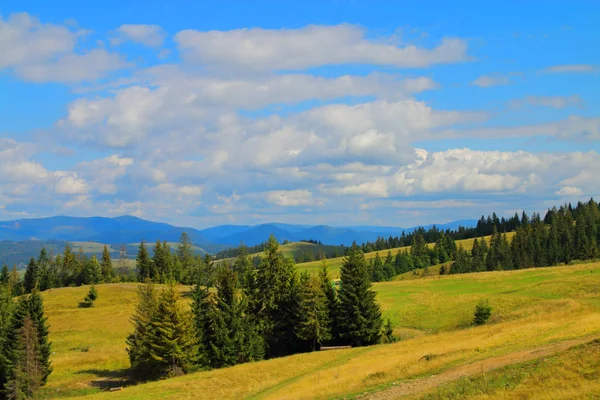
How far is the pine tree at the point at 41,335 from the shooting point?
5681 cm

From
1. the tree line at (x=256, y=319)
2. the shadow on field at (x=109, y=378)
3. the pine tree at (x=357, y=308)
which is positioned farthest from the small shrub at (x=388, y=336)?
the shadow on field at (x=109, y=378)

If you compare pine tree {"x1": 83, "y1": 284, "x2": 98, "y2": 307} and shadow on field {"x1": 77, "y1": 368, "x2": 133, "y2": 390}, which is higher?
pine tree {"x1": 83, "y1": 284, "x2": 98, "y2": 307}

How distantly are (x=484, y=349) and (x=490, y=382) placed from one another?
1449 centimetres

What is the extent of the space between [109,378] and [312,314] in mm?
24253

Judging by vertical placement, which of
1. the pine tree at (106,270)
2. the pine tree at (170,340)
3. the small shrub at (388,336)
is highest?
the pine tree at (106,270)

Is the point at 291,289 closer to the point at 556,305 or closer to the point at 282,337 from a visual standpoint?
the point at 282,337

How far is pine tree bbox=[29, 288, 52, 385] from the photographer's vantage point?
56.8 meters

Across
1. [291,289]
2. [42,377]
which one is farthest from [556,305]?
[42,377]

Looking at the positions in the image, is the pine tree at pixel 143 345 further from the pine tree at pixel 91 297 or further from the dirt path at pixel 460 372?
the pine tree at pixel 91 297

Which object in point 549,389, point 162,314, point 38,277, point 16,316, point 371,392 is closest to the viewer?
point 549,389

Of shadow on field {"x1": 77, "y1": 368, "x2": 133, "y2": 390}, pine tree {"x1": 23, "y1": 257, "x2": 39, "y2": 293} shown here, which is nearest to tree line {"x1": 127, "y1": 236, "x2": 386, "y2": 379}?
shadow on field {"x1": 77, "y1": 368, "x2": 133, "y2": 390}

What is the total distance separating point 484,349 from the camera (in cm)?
3534

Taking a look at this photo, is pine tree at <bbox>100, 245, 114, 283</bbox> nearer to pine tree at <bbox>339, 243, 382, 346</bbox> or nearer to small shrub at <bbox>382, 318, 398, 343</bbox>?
pine tree at <bbox>339, 243, 382, 346</bbox>

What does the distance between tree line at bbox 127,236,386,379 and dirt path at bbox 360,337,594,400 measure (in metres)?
31.0
